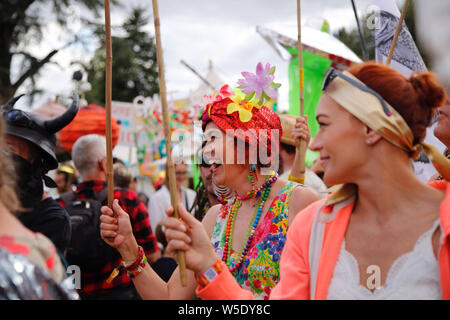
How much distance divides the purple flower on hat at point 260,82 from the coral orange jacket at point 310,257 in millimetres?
1077

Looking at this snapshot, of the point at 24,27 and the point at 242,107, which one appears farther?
the point at 24,27

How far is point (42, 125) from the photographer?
2.37 metres

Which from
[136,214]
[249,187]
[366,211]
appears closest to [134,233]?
[136,214]

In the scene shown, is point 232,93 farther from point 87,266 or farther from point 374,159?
point 87,266

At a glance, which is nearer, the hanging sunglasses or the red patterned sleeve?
the hanging sunglasses

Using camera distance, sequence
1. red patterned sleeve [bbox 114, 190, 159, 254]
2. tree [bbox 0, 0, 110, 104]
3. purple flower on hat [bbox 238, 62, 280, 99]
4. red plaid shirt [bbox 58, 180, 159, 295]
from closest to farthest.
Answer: purple flower on hat [bbox 238, 62, 280, 99] → red plaid shirt [bbox 58, 180, 159, 295] → red patterned sleeve [bbox 114, 190, 159, 254] → tree [bbox 0, 0, 110, 104]

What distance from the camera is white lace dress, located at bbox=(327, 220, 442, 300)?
147 centimetres

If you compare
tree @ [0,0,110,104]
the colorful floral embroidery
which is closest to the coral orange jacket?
the colorful floral embroidery

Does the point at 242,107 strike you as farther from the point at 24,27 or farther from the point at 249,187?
the point at 24,27

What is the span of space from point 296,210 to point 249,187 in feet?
1.16

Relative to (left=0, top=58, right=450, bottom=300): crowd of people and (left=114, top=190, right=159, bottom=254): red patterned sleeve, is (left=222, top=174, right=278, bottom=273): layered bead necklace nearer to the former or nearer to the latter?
(left=0, top=58, right=450, bottom=300): crowd of people

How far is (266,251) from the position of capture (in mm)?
2297

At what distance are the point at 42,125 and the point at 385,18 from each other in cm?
239

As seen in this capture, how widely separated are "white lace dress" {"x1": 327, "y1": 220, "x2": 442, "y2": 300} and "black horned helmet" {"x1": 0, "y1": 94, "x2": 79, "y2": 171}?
1.50 m
